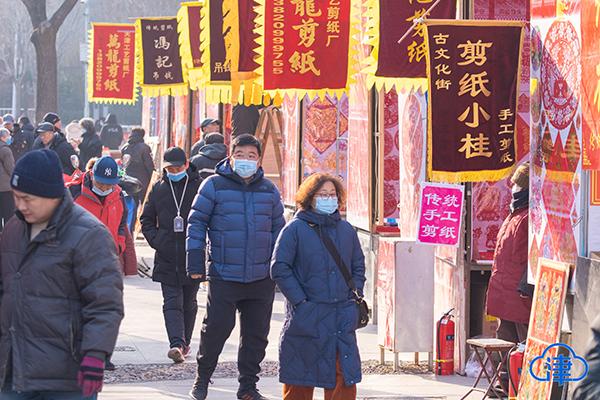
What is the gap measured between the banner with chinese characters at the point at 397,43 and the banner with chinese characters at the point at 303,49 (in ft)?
5.91

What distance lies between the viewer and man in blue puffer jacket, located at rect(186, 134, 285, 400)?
34.0 feet

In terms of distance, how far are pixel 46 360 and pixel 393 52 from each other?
6014 millimetres

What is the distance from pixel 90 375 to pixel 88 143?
20.4 m

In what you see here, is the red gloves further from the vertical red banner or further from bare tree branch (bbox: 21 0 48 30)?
bare tree branch (bbox: 21 0 48 30)

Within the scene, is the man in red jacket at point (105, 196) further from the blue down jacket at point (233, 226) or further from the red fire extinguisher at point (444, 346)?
the red fire extinguisher at point (444, 346)

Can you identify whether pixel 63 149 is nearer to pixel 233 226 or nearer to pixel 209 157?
pixel 209 157

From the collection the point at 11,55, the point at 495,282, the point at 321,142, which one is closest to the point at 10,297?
the point at 495,282

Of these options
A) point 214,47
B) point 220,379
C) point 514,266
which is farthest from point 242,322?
point 214,47

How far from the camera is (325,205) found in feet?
29.3

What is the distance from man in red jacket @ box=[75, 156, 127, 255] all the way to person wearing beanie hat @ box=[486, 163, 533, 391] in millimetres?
3070

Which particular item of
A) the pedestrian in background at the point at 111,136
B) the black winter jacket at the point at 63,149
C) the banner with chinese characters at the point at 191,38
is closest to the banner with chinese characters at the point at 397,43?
the banner with chinese characters at the point at 191,38

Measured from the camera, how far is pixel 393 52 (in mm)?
11727

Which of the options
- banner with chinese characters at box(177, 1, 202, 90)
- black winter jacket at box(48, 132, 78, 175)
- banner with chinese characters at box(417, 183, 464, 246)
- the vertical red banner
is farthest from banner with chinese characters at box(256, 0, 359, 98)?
black winter jacket at box(48, 132, 78, 175)

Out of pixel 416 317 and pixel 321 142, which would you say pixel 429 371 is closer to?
pixel 416 317
